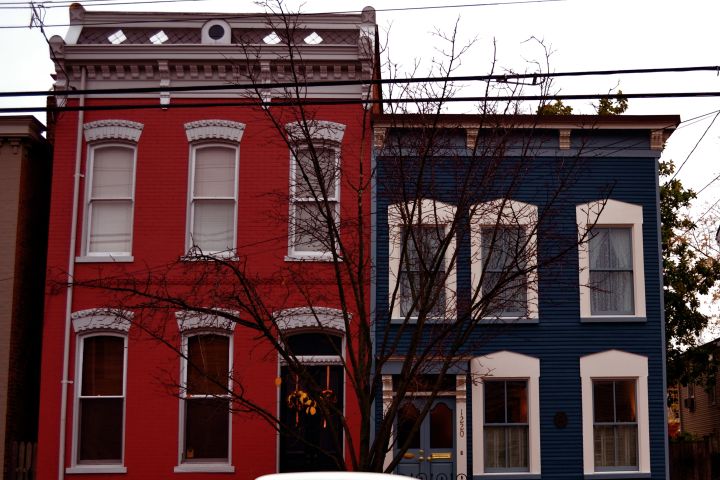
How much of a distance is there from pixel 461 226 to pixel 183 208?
6408mm

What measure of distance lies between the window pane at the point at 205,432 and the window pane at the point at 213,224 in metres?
2.93

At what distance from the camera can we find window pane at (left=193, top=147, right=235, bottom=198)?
63.1 feet

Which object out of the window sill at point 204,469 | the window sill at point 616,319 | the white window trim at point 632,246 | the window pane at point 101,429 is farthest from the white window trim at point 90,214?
the window sill at point 616,319

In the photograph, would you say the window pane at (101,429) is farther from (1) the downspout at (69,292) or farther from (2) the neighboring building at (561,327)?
(2) the neighboring building at (561,327)

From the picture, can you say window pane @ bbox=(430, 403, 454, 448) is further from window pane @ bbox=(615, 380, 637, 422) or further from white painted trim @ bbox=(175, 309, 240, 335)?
white painted trim @ bbox=(175, 309, 240, 335)

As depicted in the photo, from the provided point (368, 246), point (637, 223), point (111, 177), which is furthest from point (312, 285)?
point (637, 223)

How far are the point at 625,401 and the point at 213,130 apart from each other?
9.26 m

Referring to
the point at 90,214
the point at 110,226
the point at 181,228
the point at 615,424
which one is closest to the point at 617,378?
the point at 615,424

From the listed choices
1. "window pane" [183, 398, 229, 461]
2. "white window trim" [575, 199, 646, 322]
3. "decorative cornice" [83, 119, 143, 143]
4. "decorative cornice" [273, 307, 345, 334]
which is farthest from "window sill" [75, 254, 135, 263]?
"white window trim" [575, 199, 646, 322]

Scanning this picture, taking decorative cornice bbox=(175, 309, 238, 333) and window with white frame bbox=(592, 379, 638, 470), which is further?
window with white frame bbox=(592, 379, 638, 470)

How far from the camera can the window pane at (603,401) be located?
18922mm

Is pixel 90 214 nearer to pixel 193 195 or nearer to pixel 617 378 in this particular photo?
pixel 193 195

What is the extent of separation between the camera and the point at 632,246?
1934 cm

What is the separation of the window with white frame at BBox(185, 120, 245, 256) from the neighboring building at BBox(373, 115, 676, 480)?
2746 mm
